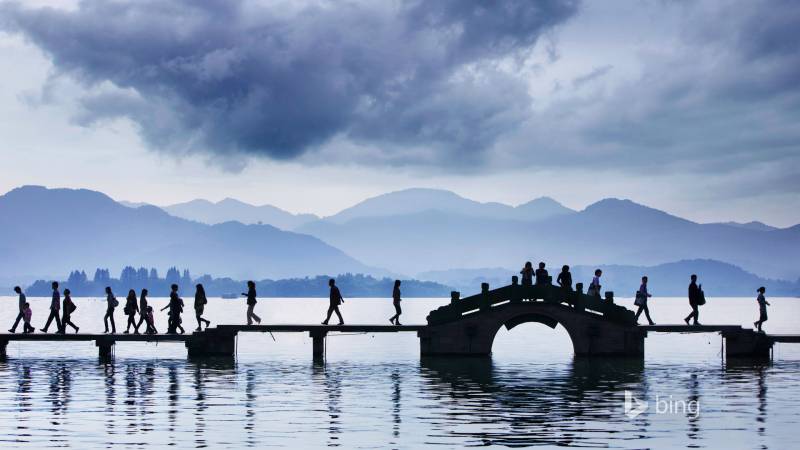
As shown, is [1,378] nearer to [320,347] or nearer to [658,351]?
[320,347]

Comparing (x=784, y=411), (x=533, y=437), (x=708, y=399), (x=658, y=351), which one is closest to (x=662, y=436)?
(x=533, y=437)

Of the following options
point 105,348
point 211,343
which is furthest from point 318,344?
point 105,348

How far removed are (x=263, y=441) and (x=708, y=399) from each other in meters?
15.2

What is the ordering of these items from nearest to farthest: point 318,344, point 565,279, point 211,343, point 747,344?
point 565,279, point 747,344, point 211,343, point 318,344

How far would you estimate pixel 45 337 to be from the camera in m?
50.1

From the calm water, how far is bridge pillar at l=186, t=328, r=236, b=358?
1.31 meters

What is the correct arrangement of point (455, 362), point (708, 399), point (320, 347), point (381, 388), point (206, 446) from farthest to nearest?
point (320, 347) → point (455, 362) → point (381, 388) → point (708, 399) → point (206, 446)

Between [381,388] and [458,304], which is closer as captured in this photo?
[381,388]

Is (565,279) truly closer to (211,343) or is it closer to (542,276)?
(542,276)

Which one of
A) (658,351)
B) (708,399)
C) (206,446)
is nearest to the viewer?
(206,446)

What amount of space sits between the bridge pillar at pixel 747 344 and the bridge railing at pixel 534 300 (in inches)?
186

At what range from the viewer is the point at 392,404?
3419 cm

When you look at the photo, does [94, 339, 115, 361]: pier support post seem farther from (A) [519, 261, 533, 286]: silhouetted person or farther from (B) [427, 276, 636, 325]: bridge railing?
(A) [519, 261, 533, 286]: silhouetted person

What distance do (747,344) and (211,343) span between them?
23678 mm
